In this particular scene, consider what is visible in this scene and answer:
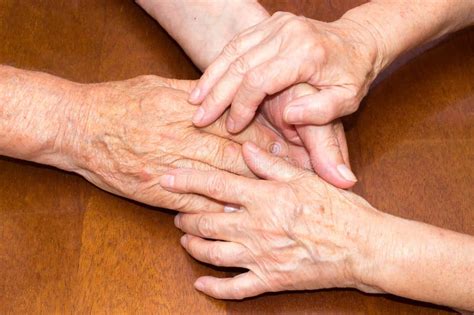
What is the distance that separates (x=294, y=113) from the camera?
1249mm

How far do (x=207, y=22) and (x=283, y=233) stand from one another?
0.58 m

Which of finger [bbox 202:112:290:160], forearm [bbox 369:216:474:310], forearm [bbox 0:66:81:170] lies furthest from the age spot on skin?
forearm [bbox 0:66:81:170]

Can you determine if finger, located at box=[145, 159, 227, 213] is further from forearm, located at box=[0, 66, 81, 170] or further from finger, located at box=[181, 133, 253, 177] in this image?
forearm, located at box=[0, 66, 81, 170]

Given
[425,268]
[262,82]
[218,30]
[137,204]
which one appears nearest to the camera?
[425,268]

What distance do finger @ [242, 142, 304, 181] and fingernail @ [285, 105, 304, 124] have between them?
0.29 ft

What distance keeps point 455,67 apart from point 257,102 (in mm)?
592

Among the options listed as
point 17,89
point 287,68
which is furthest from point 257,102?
point 17,89

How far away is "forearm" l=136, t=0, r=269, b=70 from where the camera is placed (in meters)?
1.48

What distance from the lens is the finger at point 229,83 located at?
129 centimetres

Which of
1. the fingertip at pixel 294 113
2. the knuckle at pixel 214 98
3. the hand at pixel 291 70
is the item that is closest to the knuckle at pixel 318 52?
the hand at pixel 291 70

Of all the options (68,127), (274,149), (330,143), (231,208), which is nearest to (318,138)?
(330,143)

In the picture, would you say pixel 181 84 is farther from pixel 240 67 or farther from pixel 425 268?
pixel 425 268

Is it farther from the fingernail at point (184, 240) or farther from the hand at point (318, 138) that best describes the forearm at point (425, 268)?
the fingernail at point (184, 240)

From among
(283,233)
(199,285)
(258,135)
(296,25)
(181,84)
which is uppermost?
(296,25)
